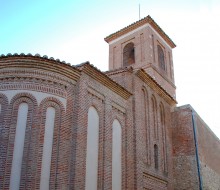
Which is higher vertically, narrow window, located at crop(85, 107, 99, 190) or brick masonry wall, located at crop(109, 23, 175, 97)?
brick masonry wall, located at crop(109, 23, 175, 97)

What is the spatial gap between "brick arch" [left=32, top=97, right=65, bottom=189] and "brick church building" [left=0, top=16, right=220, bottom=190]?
0.03 m

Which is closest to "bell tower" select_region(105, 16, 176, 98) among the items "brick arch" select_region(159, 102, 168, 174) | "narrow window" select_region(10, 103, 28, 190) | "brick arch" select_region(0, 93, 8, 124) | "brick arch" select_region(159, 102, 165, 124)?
"brick arch" select_region(159, 102, 165, 124)

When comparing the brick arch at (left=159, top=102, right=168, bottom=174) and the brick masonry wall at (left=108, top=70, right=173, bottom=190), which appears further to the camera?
the brick arch at (left=159, top=102, right=168, bottom=174)

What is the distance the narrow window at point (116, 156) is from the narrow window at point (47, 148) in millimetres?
2696

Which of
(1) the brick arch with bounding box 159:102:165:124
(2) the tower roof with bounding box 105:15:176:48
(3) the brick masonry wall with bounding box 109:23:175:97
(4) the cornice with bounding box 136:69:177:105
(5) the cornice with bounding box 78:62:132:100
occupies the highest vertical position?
(2) the tower roof with bounding box 105:15:176:48

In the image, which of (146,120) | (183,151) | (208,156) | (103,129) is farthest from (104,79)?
(208,156)

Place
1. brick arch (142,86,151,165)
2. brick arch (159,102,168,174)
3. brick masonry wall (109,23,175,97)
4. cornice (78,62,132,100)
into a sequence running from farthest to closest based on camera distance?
brick masonry wall (109,23,175,97), brick arch (159,102,168,174), brick arch (142,86,151,165), cornice (78,62,132,100)

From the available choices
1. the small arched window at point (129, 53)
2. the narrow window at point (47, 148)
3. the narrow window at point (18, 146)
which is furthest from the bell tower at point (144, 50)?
the narrow window at point (18, 146)

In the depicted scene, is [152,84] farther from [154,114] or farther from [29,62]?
[29,62]

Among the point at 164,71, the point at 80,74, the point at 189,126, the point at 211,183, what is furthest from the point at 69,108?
the point at 164,71

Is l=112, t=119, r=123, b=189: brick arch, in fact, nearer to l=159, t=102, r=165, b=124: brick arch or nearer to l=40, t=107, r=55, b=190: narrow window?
l=40, t=107, r=55, b=190: narrow window

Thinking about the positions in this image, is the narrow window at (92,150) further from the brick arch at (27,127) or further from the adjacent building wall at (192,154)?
the adjacent building wall at (192,154)

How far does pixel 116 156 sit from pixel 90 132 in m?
1.56

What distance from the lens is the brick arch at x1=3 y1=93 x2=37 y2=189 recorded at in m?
9.20
